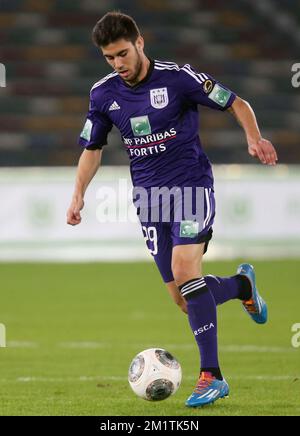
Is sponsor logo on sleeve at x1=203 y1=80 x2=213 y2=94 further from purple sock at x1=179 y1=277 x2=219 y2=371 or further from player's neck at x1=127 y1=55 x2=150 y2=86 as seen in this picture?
purple sock at x1=179 y1=277 x2=219 y2=371

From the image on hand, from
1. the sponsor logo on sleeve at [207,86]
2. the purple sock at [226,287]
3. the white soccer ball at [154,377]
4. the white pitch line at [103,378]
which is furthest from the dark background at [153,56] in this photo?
the white soccer ball at [154,377]

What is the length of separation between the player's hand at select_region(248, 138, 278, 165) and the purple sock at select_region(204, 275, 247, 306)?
1.09 m

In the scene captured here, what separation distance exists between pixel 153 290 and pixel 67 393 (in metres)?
6.04

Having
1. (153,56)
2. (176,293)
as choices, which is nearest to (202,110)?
(153,56)

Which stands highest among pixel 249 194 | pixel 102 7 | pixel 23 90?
pixel 102 7

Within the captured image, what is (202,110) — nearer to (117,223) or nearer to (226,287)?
(117,223)

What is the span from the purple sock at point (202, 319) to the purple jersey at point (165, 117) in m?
0.59

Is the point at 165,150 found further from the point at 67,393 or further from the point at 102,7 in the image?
the point at 102,7

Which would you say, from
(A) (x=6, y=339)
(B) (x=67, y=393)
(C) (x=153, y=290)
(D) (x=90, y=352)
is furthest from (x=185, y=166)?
(C) (x=153, y=290)

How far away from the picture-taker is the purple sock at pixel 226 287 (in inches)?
240

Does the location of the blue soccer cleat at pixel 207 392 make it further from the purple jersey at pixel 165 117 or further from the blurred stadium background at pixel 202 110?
the blurred stadium background at pixel 202 110

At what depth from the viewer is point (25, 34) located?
20.0 m

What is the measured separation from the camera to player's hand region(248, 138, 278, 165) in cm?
521

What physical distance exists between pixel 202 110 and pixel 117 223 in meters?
5.38
